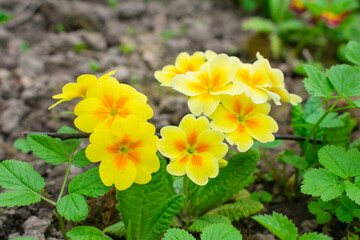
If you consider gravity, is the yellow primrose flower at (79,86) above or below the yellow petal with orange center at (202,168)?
above

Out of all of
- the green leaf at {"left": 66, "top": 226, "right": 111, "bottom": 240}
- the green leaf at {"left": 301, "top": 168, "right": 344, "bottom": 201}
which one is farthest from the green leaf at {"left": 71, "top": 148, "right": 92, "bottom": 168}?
the green leaf at {"left": 301, "top": 168, "right": 344, "bottom": 201}

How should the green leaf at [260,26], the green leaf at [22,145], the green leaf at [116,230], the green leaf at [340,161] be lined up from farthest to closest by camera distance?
the green leaf at [260,26]
the green leaf at [22,145]
the green leaf at [116,230]
the green leaf at [340,161]

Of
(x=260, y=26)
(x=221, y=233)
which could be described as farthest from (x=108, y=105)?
(x=260, y=26)

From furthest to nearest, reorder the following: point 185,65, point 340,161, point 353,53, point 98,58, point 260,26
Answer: point 260,26 < point 98,58 < point 353,53 < point 185,65 < point 340,161

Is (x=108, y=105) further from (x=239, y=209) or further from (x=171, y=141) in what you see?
(x=239, y=209)

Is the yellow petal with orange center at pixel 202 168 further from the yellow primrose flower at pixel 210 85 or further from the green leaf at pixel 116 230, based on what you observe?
the green leaf at pixel 116 230

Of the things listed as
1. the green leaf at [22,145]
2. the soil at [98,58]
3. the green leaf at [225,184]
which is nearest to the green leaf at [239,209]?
the green leaf at [225,184]

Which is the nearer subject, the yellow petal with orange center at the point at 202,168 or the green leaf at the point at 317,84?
the yellow petal with orange center at the point at 202,168
